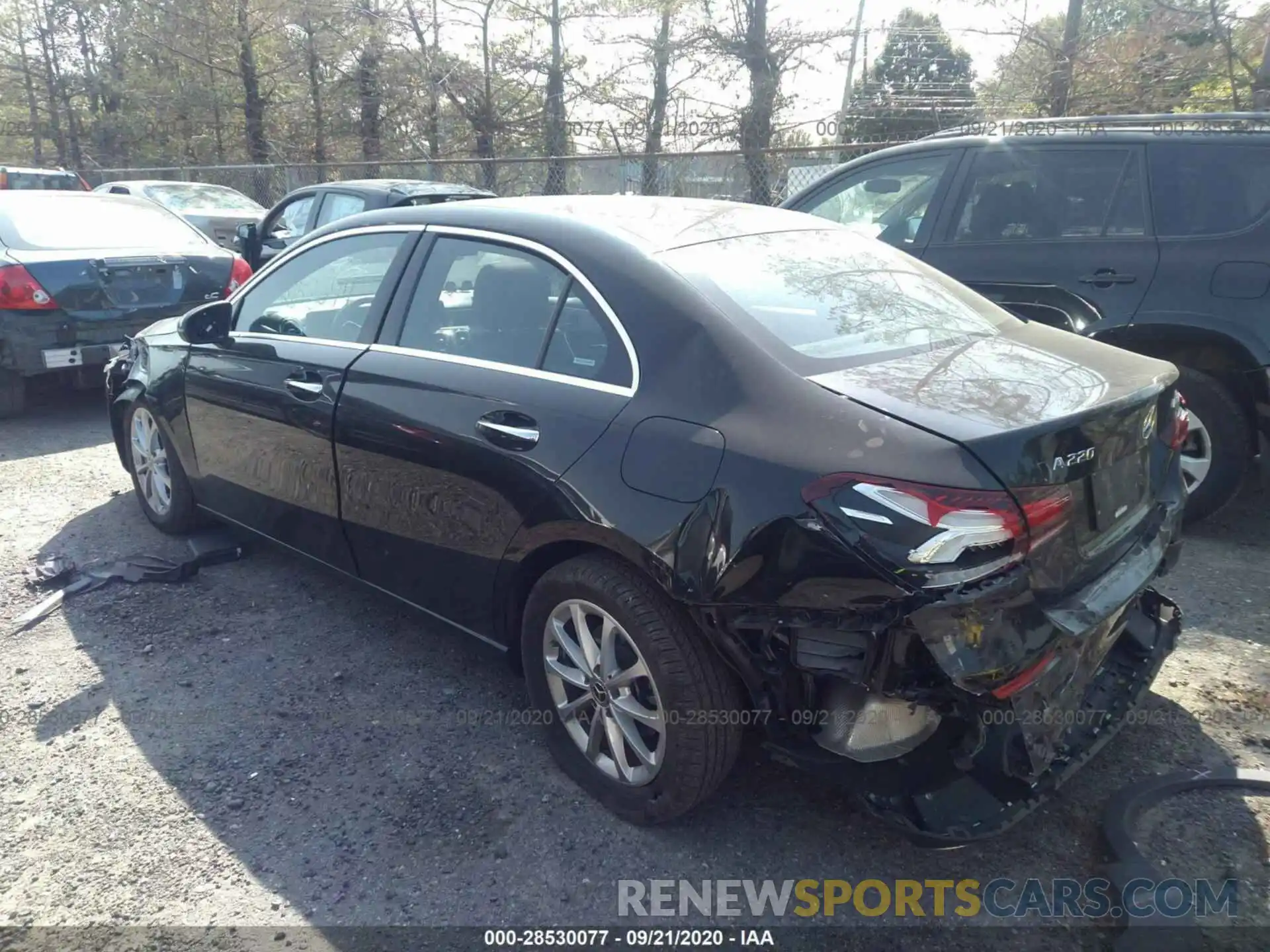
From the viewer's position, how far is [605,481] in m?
2.58

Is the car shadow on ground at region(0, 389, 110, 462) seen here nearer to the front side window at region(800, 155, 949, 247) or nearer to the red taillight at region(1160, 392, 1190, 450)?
the front side window at region(800, 155, 949, 247)

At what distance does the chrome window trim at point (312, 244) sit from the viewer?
3.59 metres

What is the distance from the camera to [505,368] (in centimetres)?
302

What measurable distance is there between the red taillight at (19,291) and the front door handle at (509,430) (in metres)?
5.25

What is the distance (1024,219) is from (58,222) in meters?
6.84

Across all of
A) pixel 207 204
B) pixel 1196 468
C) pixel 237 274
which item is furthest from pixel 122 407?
pixel 207 204

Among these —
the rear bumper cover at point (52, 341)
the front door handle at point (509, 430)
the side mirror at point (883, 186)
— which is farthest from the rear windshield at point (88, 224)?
the front door handle at point (509, 430)

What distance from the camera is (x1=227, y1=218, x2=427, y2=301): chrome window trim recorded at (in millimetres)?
3592

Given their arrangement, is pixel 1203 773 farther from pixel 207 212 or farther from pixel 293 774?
pixel 207 212

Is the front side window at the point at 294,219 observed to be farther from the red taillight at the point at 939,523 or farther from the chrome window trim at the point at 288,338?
the red taillight at the point at 939,523

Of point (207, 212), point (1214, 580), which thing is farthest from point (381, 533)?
point (207, 212)

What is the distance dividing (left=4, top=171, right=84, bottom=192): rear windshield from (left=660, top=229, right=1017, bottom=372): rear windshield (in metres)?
16.5

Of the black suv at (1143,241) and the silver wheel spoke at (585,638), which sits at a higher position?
the black suv at (1143,241)

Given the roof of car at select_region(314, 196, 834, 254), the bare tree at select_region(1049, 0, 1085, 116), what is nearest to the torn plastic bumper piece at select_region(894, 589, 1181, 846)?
the roof of car at select_region(314, 196, 834, 254)
